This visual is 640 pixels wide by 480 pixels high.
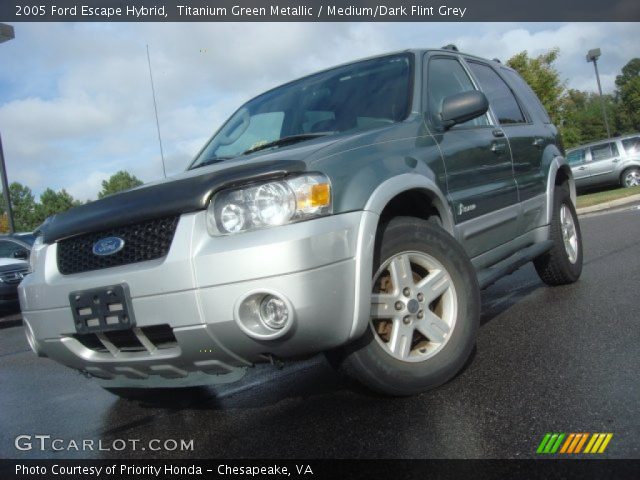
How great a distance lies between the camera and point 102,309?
271 centimetres

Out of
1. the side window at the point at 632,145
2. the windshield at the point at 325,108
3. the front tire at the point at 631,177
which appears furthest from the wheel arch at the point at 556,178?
the side window at the point at 632,145

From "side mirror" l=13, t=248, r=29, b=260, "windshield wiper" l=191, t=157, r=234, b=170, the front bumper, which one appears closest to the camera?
the front bumper

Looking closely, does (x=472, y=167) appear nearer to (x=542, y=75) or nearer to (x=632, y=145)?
(x=632, y=145)

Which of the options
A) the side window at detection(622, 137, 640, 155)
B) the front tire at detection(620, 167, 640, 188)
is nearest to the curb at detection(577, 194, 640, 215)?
the front tire at detection(620, 167, 640, 188)

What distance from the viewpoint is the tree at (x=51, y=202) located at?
83062 mm

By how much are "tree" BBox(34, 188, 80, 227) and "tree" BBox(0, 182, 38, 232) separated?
4.20 ft

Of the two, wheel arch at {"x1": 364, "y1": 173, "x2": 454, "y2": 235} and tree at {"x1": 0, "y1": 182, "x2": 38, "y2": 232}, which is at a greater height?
tree at {"x1": 0, "y1": 182, "x2": 38, "y2": 232}

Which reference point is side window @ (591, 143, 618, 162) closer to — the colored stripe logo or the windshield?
the windshield

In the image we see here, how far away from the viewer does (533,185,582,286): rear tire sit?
5.14 meters

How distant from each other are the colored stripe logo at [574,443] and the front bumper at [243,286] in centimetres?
82

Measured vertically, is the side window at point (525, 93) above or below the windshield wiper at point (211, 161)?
above

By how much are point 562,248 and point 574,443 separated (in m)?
3.16

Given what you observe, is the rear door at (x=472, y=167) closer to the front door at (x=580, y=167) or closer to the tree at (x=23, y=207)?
the front door at (x=580, y=167)

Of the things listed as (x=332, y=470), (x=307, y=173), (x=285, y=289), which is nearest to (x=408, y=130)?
(x=307, y=173)
